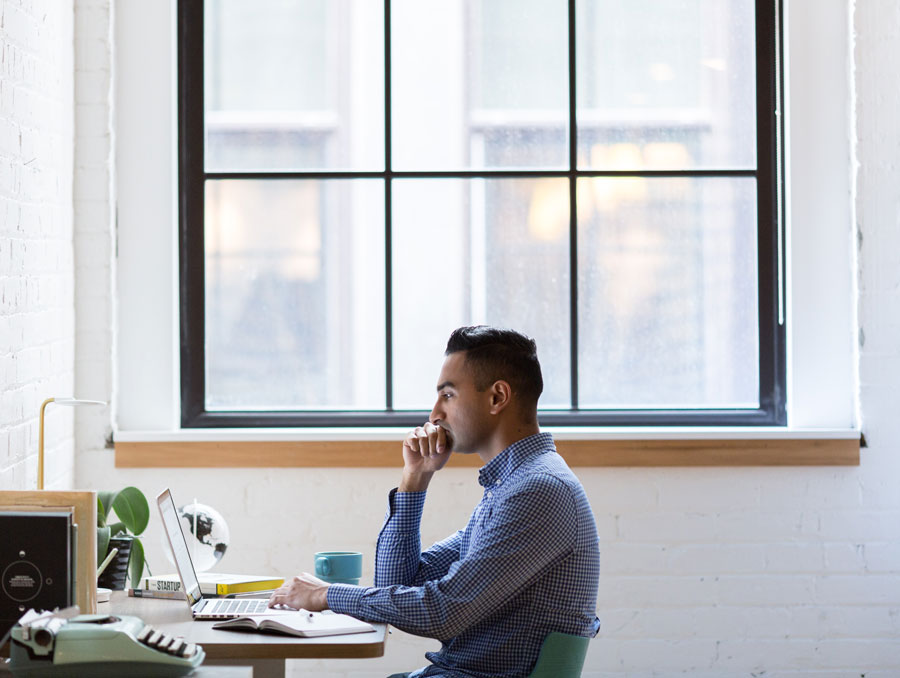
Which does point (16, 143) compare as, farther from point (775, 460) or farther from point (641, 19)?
point (775, 460)

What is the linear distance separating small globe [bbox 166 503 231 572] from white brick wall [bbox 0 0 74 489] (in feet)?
1.56

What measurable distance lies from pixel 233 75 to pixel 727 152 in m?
1.54

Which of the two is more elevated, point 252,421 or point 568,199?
point 568,199

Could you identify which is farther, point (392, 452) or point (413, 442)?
point (392, 452)

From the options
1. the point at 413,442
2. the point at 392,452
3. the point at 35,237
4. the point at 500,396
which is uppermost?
the point at 35,237

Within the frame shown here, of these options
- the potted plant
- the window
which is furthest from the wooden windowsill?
the potted plant

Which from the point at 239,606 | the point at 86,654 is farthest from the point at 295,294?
the point at 86,654

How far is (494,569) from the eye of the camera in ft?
6.61

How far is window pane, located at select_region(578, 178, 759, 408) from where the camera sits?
11.1ft

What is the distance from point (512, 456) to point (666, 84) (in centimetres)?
162

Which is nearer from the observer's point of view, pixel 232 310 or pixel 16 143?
pixel 16 143

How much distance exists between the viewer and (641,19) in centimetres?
339

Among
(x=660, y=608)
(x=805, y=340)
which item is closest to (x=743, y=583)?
(x=660, y=608)

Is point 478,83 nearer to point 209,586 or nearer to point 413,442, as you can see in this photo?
point 413,442
